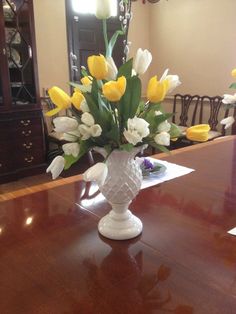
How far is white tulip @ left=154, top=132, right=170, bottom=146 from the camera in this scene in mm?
777

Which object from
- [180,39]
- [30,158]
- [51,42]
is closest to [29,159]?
[30,158]

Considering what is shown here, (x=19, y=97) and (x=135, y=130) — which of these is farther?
(x=19, y=97)

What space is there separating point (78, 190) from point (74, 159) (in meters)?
0.56

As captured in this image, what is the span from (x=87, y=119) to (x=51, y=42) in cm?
337

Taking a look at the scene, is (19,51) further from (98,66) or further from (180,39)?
(98,66)

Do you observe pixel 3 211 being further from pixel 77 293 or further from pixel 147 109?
pixel 147 109

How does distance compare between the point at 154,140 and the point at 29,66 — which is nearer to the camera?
the point at 154,140

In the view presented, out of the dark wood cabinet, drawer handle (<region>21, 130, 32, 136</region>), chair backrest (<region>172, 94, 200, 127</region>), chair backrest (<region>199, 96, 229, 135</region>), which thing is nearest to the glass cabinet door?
the dark wood cabinet

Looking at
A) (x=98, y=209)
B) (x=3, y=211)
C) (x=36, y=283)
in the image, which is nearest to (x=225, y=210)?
(x=98, y=209)

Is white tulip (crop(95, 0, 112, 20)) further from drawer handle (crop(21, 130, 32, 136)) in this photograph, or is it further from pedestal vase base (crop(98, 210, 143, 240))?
drawer handle (crop(21, 130, 32, 136))

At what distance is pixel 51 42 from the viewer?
3.77 metres

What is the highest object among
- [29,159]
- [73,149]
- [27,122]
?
[73,149]

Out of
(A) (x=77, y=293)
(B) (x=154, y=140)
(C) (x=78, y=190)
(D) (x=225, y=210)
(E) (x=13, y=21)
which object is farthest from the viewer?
(E) (x=13, y=21)

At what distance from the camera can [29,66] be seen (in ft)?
11.3
